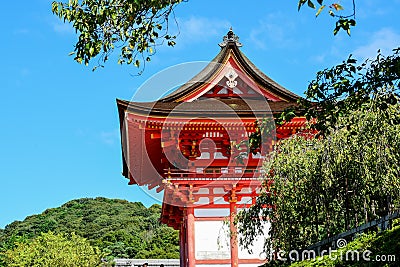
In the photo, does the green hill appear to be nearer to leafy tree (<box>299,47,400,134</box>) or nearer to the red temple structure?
the red temple structure

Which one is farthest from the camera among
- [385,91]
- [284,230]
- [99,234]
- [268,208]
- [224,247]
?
[99,234]

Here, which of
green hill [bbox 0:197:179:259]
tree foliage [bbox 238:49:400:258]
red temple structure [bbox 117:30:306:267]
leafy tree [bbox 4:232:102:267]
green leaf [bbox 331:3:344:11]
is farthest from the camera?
green hill [bbox 0:197:179:259]

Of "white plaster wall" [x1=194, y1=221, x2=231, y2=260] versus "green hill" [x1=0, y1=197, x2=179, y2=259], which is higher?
"green hill" [x1=0, y1=197, x2=179, y2=259]

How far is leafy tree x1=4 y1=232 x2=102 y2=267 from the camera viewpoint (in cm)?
3375

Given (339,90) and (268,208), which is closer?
(339,90)

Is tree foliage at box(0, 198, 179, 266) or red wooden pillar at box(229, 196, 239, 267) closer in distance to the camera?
red wooden pillar at box(229, 196, 239, 267)

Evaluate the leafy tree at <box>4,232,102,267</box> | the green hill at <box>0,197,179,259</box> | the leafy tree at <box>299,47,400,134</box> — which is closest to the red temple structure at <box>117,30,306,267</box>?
the leafy tree at <box>299,47,400,134</box>

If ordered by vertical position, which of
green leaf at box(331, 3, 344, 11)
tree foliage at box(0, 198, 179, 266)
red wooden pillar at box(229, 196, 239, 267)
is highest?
tree foliage at box(0, 198, 179, 266)

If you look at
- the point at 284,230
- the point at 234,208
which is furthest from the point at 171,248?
the point at 284,230

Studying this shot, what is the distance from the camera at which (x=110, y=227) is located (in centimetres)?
6288

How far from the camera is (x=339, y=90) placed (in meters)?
6.20

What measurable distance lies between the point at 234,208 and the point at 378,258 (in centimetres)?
759

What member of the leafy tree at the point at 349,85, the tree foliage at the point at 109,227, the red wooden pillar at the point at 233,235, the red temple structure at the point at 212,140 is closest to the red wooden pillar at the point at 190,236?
the red temple structure at the point at 212,140

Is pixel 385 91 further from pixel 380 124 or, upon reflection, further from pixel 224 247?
pixel 224 247
